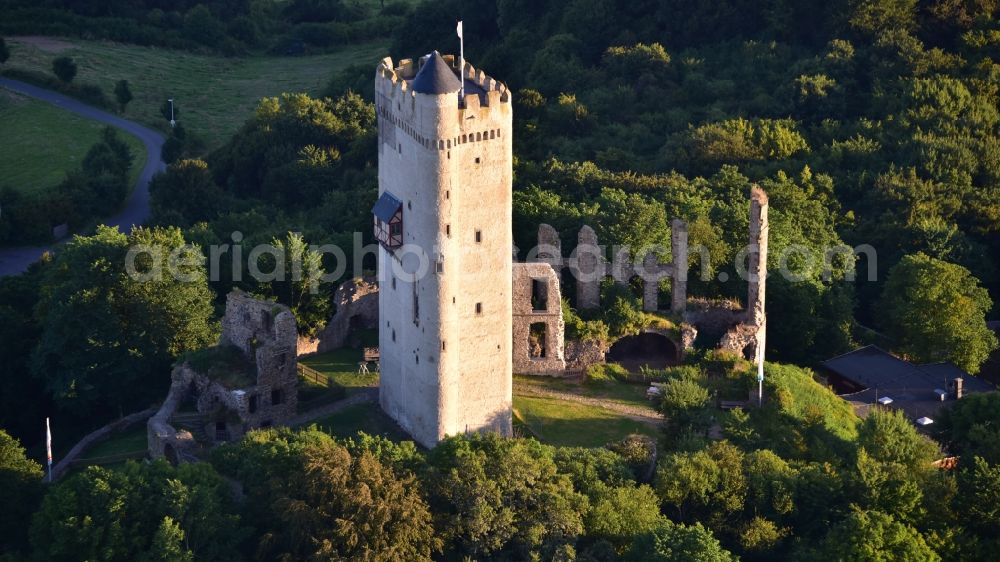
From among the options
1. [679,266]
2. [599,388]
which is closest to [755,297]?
[679,266]

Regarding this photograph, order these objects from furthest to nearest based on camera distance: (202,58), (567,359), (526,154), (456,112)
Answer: (202,58), (526,154), (567,359), (456,112)

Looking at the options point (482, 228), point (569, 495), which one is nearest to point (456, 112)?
point (482, 228)

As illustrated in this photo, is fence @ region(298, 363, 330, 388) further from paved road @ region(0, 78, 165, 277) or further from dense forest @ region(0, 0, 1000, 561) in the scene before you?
paved road @ region(0, 78, 165, 277)

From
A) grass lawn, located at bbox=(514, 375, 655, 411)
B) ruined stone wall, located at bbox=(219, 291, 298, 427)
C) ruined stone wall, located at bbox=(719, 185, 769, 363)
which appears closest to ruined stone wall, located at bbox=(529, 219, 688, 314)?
ruined stone wall, located at bbox=(719, 185, 769, 363)

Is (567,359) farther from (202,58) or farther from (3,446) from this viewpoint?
(202,58)

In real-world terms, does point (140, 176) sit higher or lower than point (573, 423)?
higher

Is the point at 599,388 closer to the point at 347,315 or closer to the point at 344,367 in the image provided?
the point at 344,367
